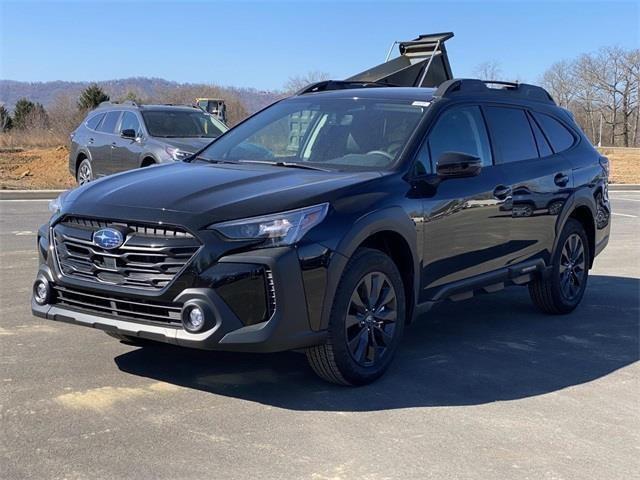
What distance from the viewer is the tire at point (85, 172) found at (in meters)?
14.9

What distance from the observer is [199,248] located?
4082 mm

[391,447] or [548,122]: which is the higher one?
[548,122]

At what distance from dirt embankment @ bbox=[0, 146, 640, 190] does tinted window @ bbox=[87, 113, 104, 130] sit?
4513 mm


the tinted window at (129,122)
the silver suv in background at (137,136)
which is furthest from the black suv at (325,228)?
the tinted window at (129,122)

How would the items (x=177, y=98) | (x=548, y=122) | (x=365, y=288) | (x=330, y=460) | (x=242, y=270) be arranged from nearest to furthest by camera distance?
1. (x=330, y=460)
2. (x=242, y=270)
3. (x=365, y=288)
4. (x=548, y=122)
5. (x=177, y=98)

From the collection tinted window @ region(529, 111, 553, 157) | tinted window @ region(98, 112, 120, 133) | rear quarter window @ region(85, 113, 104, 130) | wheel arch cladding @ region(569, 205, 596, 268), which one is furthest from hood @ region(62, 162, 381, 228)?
rear quarter window @ region(85, 113, 104, 130)

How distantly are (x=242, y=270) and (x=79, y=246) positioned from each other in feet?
3.39

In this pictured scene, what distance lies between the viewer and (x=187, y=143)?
12672 millimetres

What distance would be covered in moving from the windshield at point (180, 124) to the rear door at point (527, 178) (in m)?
7.86

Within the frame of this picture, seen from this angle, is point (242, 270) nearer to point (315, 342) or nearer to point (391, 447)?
point (315, 342)

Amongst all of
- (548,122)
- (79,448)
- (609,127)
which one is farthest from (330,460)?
(609,127)

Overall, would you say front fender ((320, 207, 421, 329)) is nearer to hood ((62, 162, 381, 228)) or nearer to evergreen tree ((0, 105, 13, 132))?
hood ((62, 162, 381, 228))

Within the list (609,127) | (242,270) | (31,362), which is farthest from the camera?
(609,127)

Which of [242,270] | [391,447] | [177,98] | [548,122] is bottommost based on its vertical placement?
[391,447]
